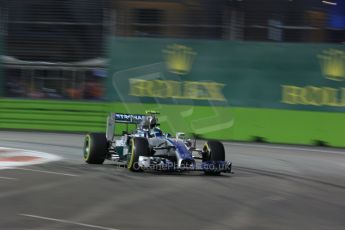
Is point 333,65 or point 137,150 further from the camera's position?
point 333,65

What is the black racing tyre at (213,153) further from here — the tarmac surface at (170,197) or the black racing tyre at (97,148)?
the black racing tyre at (97,148)

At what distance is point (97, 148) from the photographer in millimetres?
13305

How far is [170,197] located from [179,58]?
1278cm

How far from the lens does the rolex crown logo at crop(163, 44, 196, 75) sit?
21.8 meters

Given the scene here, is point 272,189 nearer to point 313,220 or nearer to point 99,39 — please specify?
point 313,220

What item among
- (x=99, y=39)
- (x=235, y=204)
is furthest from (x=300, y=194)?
(x=99, y=39)

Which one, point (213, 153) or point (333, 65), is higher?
point (333, 65)

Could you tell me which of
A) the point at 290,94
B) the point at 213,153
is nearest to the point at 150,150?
the point at 213,153

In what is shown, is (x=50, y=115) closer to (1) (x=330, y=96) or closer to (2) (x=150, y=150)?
(1) (x=330, y=96)

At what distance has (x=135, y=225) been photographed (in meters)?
7.36

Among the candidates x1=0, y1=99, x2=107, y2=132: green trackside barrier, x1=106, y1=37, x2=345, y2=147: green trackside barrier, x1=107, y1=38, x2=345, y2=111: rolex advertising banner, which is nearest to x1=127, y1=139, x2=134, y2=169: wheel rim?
x1=106, y1=37, x2=345, y2=147: green trackside barrier

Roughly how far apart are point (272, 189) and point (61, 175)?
3.58m

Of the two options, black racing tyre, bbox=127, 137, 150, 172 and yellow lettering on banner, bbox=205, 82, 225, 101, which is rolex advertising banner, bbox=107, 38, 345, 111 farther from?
black racing tyre, bbox=127, 137, 150, 172

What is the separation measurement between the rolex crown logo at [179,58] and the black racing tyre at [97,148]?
877cm
